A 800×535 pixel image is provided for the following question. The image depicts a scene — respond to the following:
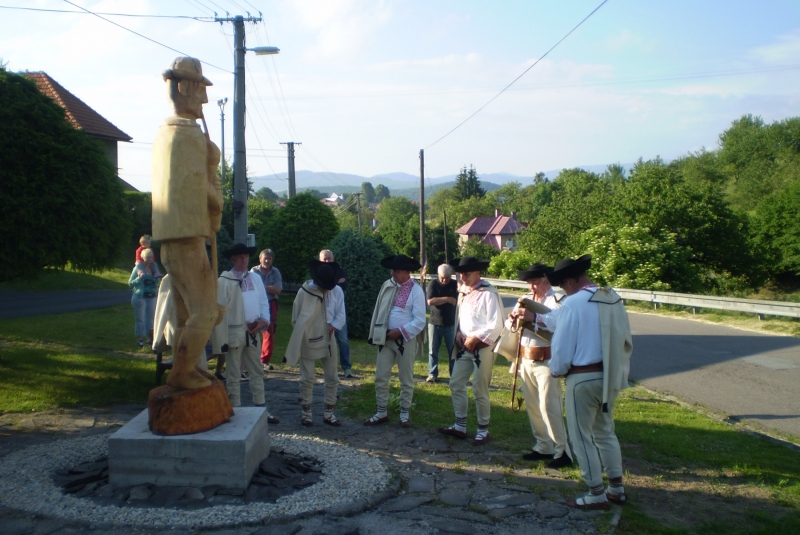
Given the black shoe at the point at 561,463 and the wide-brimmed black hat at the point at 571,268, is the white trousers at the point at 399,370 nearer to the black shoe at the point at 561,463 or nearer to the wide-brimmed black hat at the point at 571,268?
the black shoe at the point at 561,463

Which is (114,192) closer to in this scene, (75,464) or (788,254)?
(75,464)

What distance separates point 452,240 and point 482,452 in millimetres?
44522

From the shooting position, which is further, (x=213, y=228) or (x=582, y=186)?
(x=582, y=186)

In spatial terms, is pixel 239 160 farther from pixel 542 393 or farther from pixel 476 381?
pixel 542 393

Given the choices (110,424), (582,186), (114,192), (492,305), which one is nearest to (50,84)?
(114,192)

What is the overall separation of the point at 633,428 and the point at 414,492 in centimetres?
348

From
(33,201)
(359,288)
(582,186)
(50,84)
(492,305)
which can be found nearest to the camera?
(492,305)

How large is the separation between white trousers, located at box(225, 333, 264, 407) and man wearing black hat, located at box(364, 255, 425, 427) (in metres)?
1.32

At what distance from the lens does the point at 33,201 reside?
26.4 ft

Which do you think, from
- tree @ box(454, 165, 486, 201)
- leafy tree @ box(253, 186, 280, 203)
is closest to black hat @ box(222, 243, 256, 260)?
leafy tree @ box(253, 186, 280, 203)

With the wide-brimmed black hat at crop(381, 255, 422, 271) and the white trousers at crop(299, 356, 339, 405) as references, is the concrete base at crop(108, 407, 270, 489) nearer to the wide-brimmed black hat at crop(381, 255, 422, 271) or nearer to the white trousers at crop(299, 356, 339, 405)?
the white trousers at crop(299, 356, 339, 405)

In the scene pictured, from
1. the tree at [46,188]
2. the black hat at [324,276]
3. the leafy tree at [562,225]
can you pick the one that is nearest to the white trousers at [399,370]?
the black hat at [324,276]

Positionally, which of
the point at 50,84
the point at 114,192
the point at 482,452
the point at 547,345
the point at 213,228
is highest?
the point at 50,84

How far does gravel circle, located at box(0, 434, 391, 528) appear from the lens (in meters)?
4.66
